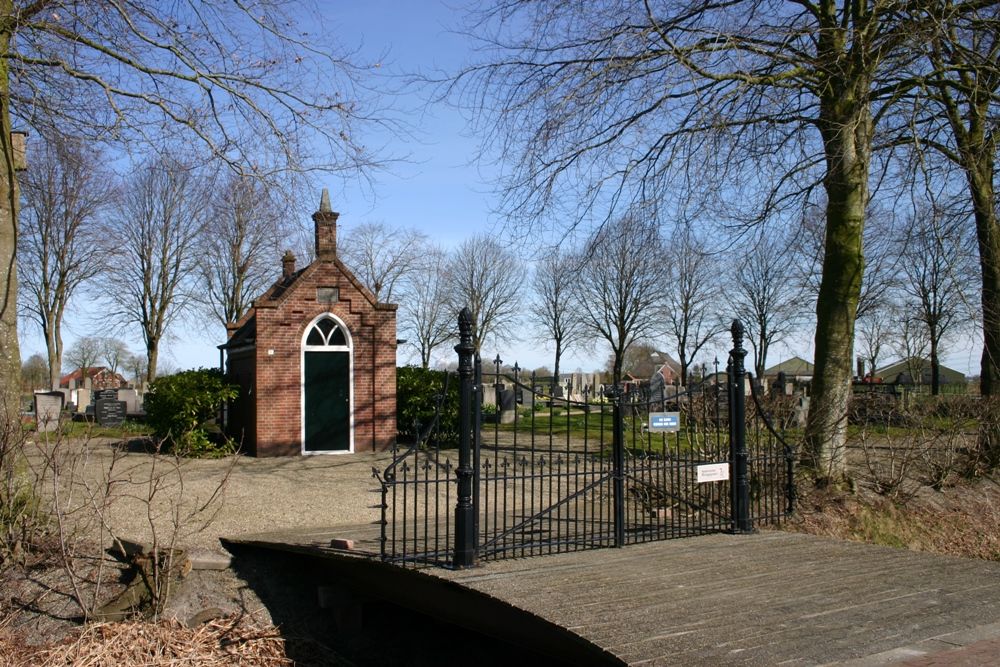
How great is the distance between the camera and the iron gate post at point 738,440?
27.9 feet

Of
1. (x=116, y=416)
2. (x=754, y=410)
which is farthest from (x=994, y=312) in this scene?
(x=116, y=416)

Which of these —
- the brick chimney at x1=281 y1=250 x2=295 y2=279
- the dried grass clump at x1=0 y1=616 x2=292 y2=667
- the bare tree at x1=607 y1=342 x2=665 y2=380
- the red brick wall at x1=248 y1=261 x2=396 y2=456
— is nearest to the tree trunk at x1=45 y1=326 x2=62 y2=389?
the brick chimney at x1=281 y1=250 x2=295 y2=279

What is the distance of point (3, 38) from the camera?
343 inches

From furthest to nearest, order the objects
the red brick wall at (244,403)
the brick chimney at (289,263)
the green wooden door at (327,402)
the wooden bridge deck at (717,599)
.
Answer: the brick chimney at (289,263)
the green wooden door at (327,402)
the red brick wall at (244,403)
the wooden bridge deck at (717,599)

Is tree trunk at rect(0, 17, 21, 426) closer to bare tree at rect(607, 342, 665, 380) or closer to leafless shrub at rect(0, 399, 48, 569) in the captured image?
leafless shrub at rect(0, 399, 48, 569)

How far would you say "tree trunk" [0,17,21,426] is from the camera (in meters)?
8.62

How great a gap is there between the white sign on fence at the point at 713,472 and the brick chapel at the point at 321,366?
38.6 feet

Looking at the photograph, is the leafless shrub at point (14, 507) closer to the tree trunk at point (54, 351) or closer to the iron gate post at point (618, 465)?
the iron gate post at point (618, 465)

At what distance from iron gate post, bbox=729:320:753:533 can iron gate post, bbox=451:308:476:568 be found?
303 centimetres

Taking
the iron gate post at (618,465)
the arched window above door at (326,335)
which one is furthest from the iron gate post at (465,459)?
the arched window above door at (326,335)

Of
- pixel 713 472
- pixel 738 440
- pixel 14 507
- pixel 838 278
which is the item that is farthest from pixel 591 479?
pixel 14 507

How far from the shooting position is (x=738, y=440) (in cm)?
870

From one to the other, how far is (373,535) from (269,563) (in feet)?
3.64

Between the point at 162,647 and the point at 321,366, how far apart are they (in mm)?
11755
